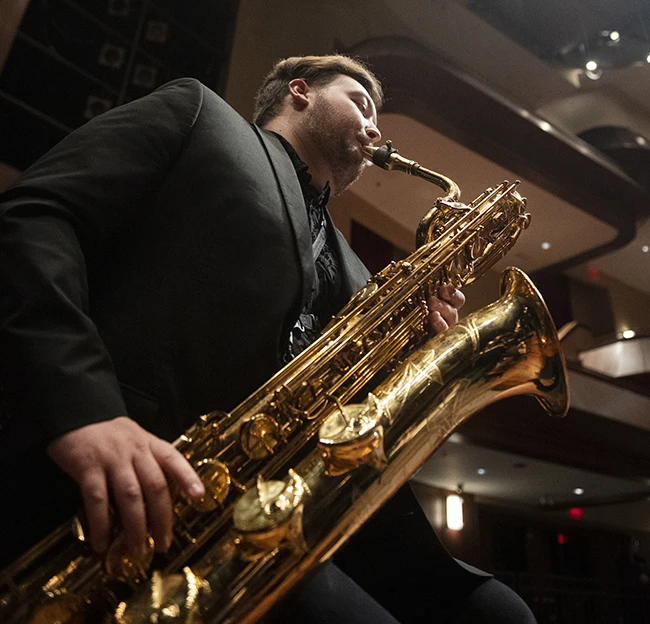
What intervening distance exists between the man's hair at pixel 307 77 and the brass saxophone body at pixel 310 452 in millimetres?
597

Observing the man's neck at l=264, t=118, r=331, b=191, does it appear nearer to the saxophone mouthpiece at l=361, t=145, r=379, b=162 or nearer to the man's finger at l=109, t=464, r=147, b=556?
the saxophone mouthpiece at l=361, t=145, r=379, b=162

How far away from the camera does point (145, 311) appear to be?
943 mm

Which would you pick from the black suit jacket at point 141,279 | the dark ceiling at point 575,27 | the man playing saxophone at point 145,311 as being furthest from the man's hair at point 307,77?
the dark ceiling at point 575,27

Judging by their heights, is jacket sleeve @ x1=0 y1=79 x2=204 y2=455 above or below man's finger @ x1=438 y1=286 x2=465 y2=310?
above

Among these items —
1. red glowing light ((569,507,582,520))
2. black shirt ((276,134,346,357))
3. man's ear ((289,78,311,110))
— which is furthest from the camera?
red glowing light ((569,507,582,520))

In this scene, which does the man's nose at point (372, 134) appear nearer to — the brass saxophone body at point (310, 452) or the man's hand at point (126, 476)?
the brass saxophone body at point (310, 452)

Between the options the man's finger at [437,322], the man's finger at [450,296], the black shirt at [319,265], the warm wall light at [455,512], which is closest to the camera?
the black shirt at [319,265]

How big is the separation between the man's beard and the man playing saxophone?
0.77 feet

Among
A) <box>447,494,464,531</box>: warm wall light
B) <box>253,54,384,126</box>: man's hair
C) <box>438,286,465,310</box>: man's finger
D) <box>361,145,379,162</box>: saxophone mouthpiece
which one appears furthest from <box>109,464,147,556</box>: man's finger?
<box>447,494,464,531</box>: warm wall light

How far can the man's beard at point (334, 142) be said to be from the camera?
157 centimetres

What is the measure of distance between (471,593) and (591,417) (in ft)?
15.9

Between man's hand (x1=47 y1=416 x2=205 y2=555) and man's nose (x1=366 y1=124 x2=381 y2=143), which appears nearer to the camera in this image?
man's hand (x1=47 y1=416 x2=205 y2=555)

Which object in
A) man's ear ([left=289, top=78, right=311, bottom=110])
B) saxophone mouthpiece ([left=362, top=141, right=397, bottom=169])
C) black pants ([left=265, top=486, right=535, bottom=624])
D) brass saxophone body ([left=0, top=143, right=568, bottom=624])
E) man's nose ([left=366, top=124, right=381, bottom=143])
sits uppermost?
man's ear ([left=289, top=78, right=311, bottom=110])

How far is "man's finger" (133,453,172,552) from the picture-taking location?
683mm
